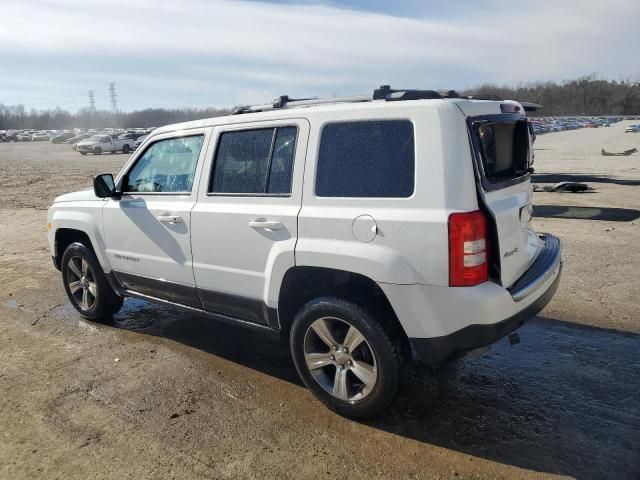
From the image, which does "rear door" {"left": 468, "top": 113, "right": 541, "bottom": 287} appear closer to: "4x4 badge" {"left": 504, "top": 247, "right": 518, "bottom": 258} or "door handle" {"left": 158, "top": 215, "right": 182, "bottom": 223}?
"4x4 badge" {"left": 504, "top": 247, "right": 518, "bottom": 258}

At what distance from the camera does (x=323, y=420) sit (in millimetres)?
3562

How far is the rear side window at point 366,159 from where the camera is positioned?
10.4 ft

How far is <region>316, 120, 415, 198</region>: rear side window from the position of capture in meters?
3.16

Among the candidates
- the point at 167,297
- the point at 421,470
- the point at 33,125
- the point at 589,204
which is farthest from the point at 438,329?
the point at 33,125

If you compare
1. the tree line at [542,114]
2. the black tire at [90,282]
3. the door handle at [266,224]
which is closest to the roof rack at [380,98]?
the door handle at [266,224]

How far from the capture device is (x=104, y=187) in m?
4.79

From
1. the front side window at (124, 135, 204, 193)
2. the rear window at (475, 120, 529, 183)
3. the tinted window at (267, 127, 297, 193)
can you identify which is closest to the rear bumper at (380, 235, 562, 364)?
the rear window at (475, 120, 529, 183)

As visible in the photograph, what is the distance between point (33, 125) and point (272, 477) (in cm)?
14008

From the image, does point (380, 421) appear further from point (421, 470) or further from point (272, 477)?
point (272, 477)

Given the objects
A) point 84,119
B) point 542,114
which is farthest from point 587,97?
point 84,119

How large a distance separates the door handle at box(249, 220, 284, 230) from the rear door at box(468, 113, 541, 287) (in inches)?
52.4

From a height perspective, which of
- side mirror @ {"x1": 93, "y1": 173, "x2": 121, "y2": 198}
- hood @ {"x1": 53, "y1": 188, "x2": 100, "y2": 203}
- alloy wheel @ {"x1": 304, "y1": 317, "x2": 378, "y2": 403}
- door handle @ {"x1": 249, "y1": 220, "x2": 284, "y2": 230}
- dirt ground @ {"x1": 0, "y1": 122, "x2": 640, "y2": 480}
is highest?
side mirror @ {"x1": 93, "y1": 173, "x2": 121, "y2": 198}

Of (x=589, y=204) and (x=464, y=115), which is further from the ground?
(x=464, y=115)

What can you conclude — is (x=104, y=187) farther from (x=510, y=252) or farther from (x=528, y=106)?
(x=528, y=106)
